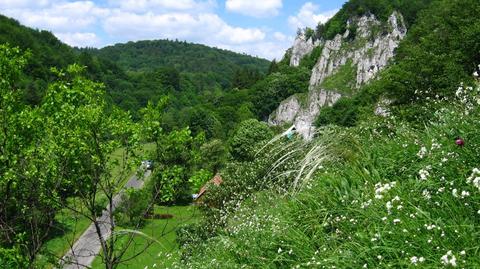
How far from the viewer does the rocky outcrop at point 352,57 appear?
355 ft

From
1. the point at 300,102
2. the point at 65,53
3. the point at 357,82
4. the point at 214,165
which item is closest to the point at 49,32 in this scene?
the point at 65,53

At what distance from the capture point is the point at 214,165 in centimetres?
6681

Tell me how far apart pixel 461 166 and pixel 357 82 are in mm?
108479

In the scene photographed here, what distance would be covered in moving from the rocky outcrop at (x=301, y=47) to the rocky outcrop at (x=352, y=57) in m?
31.0

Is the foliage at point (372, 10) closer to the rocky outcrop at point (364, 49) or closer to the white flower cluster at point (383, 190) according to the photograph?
the rocky outcrop at point (364, 49)

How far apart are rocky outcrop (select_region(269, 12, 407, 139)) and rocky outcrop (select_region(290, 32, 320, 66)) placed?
31.0 m

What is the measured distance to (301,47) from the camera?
175 meters

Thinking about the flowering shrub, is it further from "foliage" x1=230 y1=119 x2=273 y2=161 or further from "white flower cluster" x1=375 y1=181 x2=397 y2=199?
"foliage" x1=230 y1=119 x2=273 y2=161

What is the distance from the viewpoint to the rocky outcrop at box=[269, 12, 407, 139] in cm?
10831

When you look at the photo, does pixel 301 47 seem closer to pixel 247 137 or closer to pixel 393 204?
pixel 247 137

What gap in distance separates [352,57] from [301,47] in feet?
172

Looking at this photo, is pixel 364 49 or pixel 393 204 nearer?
pixel 393 204

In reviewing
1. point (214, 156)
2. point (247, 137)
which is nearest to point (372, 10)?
point (214, 156)

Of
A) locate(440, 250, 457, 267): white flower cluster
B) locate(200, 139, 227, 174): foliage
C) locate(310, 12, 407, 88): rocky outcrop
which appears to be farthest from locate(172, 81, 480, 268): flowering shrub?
locate(310, 12, 407, 88): rocky outcrop
